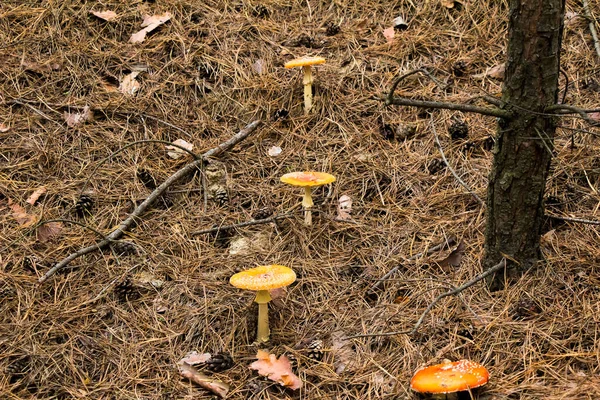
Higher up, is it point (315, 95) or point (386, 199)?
point (315, 95)

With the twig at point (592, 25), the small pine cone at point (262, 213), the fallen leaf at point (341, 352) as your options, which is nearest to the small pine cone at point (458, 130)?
the twig at point (592, 25)

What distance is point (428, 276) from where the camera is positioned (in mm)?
3430

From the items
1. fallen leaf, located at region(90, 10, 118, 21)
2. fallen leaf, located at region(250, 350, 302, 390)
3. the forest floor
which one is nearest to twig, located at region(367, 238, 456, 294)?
the forest floor

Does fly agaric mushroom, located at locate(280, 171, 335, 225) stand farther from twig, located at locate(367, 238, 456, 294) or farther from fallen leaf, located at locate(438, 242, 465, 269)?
fallen leaf, located at locate(438, 242, 465, 269)

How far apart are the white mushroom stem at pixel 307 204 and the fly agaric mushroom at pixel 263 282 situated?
752 mm

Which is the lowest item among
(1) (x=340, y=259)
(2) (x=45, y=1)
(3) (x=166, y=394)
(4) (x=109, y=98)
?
(3) (x=166, y=394)

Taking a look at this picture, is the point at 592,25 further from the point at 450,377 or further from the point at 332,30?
the point at 450,377

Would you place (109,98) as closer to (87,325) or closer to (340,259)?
(87,325)

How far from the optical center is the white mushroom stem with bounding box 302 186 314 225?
12.5 ft

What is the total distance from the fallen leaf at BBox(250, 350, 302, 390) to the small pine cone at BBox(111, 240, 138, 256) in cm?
122

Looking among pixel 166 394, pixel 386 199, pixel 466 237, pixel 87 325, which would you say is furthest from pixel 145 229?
pixel 466 237

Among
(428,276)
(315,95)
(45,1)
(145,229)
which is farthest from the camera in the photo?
(45,1)

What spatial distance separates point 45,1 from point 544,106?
4698 mm

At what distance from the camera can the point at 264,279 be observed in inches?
118
